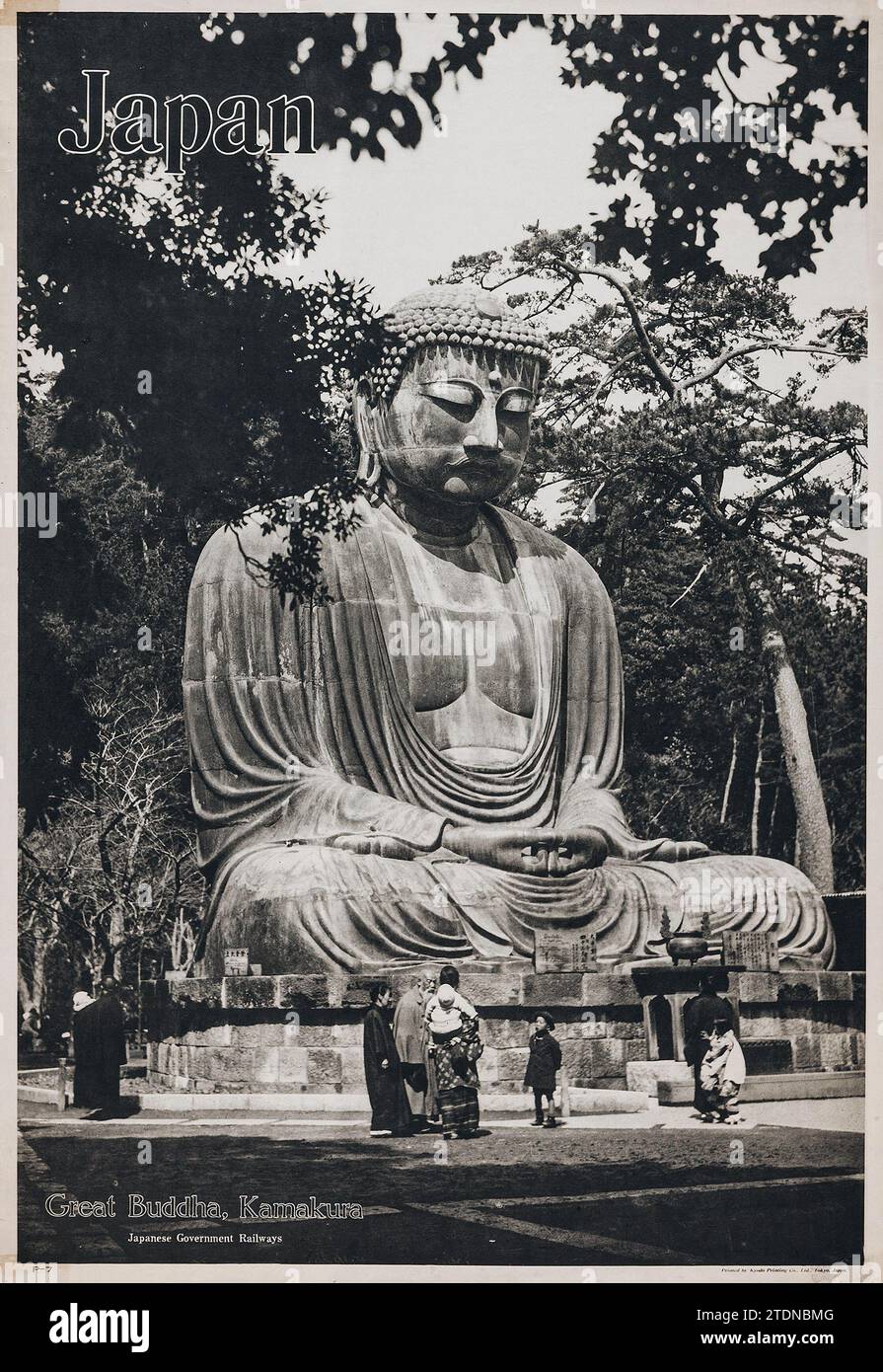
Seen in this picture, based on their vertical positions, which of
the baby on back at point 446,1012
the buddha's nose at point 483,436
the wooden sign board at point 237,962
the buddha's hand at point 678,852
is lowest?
the baby on back at point 446,1012

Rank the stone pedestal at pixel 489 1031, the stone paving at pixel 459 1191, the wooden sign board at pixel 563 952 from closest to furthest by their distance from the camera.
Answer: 1. the stone paving at pixel 459 1191
2. the stone pedestal at pixel 489 1031
3. the wooden sign board at pixel 563 952

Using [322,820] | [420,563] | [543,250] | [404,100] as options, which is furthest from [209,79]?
[322,820]

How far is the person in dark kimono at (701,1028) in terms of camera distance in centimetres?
1402

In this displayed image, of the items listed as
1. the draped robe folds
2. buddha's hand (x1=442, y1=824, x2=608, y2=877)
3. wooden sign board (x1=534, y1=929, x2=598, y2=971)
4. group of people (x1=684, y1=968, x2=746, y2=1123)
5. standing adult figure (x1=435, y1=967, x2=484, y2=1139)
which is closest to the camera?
standing adult figure (x1=435, y1=967, x2=484, y2=1139)

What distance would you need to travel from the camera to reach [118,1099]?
14.3m

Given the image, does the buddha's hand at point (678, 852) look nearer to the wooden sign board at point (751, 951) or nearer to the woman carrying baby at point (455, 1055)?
the wooden sign board at point (751, 951)

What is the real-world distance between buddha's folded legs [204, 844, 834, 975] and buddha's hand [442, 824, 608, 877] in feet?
0.27

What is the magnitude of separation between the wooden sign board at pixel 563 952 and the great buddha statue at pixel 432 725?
0.66ft

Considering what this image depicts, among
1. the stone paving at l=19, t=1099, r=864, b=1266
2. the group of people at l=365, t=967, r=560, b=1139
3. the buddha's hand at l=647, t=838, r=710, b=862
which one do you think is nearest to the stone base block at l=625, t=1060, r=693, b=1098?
the stone paving at l=19, t=1099, r=864, b=1266

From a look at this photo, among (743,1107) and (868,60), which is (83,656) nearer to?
(743,1107)

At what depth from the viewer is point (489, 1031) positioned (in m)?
14.1

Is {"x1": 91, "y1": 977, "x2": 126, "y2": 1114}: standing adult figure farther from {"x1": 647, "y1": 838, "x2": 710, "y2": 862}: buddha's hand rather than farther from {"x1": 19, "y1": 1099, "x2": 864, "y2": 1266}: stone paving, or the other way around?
{"x1": 647, "y1": 838, "x2": 710, "y2": 862}: buddha's hand

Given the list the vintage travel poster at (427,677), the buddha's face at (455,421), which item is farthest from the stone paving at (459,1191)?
the buddha's face at (455,421)

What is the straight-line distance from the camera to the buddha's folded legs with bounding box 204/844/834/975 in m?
14.4
